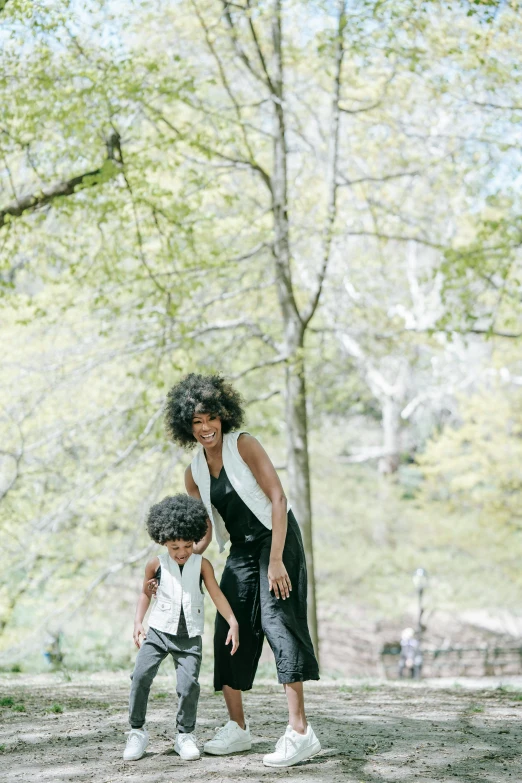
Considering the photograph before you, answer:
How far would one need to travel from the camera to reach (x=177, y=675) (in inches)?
148

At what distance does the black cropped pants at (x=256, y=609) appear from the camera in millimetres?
3719

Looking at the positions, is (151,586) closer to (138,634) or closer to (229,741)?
(138,634)

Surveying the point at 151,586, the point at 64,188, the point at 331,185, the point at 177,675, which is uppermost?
the point at 331,185

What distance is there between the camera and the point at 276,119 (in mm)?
11391

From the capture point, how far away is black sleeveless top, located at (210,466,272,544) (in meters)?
3.79

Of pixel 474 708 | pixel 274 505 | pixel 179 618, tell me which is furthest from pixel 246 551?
pixel 474 708

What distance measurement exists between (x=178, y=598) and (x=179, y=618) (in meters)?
0.08

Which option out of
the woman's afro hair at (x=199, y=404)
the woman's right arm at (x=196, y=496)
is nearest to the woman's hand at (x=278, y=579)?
the woman's right arm at (x=196, y=496)

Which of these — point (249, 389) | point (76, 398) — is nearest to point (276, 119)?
point (76, 398)

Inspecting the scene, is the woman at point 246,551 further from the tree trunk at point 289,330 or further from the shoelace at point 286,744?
the tree trunk at point 289,330

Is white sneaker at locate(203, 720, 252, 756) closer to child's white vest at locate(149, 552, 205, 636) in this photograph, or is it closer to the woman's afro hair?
child's white vest at locate(149, 552, 205, 636)

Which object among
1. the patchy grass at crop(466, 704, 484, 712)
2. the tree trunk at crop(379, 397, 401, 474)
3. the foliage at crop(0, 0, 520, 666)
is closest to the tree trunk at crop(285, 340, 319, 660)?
the foliage at crop(0, 0, 520, 666)

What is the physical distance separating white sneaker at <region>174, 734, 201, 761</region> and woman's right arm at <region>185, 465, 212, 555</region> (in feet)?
2.56

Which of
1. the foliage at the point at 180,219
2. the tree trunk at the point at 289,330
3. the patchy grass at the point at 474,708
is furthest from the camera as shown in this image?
the tree trunk at the point at 289,330
